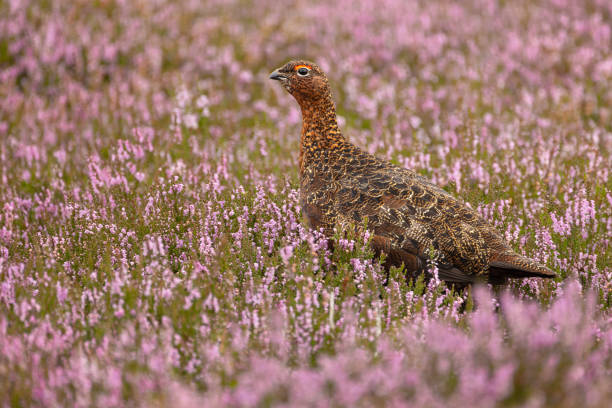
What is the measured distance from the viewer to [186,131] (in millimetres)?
5918

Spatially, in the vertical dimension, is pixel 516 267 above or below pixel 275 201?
below

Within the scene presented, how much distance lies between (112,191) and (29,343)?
2.09 m

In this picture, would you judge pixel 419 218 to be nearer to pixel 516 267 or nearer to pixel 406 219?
pixel 406 219

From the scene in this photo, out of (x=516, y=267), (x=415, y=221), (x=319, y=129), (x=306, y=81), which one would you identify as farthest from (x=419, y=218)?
(x=306, y=81)

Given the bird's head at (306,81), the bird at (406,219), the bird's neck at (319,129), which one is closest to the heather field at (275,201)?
the bird at (406,219)

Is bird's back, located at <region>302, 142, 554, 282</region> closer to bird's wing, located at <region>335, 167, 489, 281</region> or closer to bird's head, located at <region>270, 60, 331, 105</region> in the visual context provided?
bird's wing, located at <region>335, 167, 489, 281</region>

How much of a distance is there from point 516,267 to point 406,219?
635 millimetres

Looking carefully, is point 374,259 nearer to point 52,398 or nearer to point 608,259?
point 608,259

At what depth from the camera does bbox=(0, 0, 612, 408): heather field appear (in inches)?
78.1

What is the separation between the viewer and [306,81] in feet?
13.7

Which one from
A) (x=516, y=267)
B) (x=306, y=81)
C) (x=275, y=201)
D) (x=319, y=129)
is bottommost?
(x=516, y=267)

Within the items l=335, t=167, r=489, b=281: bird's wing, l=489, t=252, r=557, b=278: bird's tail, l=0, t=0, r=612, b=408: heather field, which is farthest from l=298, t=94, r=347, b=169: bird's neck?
l=489, t=252, r=557, b=278: bird's tail

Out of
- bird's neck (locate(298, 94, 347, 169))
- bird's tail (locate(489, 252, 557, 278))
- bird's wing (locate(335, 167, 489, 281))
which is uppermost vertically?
bird's neck (locate(298, 94, 347, 169))

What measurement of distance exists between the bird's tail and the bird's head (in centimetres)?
173
